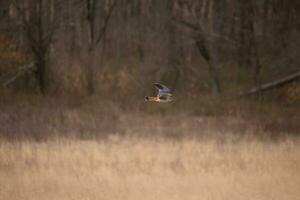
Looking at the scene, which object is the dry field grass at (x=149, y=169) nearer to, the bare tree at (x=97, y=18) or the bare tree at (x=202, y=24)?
the bare tree at (x=202, y=24)

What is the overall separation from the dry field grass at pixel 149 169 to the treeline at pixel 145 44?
14.4 ft

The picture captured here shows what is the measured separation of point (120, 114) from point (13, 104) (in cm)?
271

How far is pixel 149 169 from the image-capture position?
749 centimetres

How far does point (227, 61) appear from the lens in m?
15.4

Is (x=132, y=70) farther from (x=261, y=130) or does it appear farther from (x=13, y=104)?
(x=261, y=130)

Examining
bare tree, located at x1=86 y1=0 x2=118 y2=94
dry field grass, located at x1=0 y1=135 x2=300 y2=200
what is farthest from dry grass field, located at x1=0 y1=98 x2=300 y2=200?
bare tree, located at x1=86 y1=0 x2=118 y2=94

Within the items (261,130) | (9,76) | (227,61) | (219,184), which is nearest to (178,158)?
(219,184)

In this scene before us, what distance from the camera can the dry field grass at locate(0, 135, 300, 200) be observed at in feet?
21.6

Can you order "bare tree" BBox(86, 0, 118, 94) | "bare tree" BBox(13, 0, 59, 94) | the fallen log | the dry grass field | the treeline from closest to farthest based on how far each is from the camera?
the dry grass field, the fallen log, the treeline, "bare tree" BBox(13, 0, 59, 94), "bare tree" BBox(86, 0, 118, 94)

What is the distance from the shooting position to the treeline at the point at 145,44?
13773mm

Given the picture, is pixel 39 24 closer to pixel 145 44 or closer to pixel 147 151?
pixel 145 44

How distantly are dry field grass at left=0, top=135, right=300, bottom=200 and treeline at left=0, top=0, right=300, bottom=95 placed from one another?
4402 mm

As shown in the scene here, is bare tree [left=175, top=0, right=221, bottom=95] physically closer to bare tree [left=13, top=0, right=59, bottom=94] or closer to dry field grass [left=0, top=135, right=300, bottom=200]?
bare tree [left=13, top=0, right=59, bottom=94]

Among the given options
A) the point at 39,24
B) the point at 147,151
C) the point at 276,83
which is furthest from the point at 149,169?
the point at 39,24
